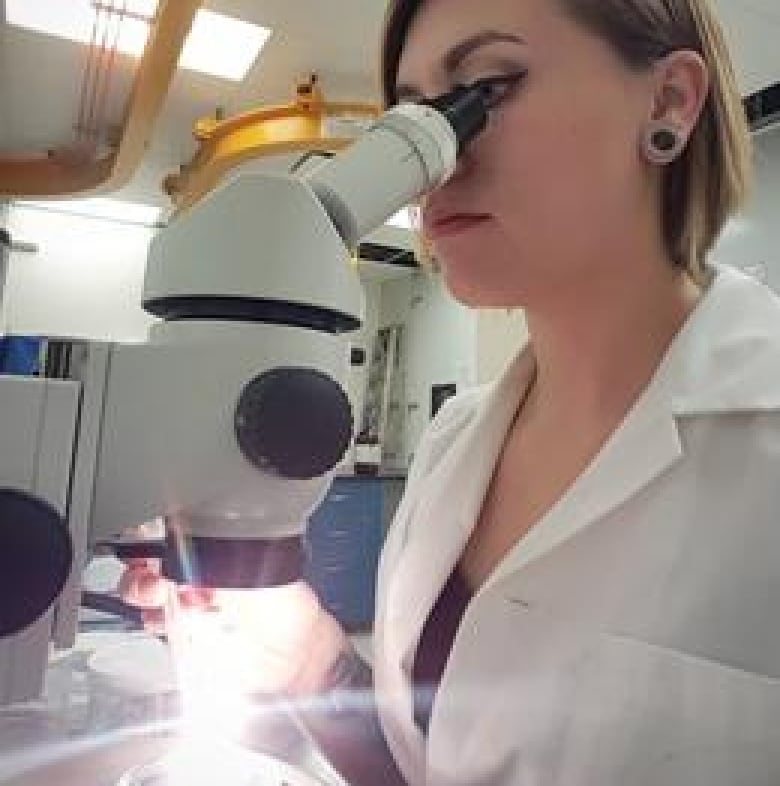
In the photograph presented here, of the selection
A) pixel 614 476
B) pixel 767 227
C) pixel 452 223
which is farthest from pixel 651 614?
pixel 767 227

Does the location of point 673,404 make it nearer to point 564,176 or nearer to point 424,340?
point 564,176

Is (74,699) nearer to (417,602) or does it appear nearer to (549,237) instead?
(417,602)

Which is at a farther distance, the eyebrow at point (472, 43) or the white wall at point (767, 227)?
the white wall at point (767, 227)

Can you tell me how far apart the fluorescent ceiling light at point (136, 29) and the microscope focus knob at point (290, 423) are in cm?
223

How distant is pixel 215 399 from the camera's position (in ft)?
1.34

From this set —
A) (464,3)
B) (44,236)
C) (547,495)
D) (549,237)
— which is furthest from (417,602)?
(44,236)

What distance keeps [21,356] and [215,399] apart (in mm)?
107

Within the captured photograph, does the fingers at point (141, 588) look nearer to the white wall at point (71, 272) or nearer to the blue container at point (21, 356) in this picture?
the blue container at point (21, 356)

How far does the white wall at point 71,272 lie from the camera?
191 inches

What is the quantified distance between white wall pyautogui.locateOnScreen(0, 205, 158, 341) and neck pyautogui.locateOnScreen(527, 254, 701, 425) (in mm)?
4491

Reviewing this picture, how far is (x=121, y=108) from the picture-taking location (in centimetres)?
319

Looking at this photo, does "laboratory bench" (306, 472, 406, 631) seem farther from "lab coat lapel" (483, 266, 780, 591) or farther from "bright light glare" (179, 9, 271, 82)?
"lab coat lapel" (483, 266, 780, 591)

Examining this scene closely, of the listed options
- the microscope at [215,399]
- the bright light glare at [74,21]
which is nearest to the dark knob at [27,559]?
the microscope at [215,399]

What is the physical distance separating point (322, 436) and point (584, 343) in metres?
0.43
